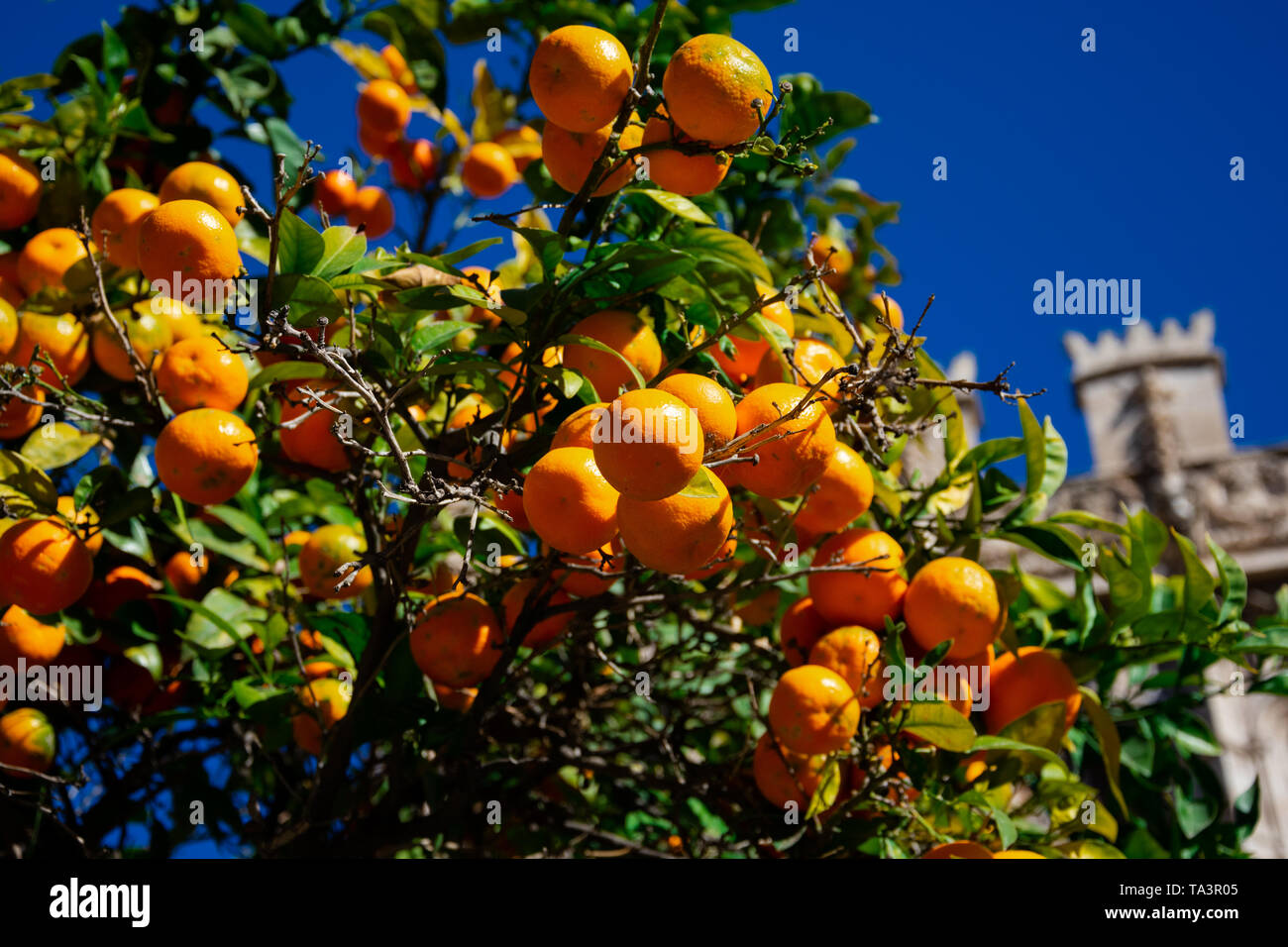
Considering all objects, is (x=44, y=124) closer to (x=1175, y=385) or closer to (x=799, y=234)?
(x=799, y=234)

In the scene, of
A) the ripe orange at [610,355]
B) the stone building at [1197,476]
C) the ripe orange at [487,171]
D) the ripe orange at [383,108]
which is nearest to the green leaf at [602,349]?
→ the ripe orange at [610,355]

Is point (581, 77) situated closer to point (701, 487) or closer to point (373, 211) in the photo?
point (701, 487)

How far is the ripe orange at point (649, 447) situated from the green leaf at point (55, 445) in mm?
699

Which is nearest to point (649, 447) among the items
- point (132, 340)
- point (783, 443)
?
point (783, 443)

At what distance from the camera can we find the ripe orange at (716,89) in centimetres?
71

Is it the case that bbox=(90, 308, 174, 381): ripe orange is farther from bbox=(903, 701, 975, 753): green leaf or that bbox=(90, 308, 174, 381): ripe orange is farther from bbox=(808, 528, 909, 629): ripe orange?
bbox=(903, 701, 975, 753): green leaf

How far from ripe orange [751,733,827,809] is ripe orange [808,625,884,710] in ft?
0.25

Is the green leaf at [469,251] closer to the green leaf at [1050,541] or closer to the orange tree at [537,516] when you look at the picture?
the orange tree at [537,516]

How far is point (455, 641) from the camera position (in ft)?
2.92

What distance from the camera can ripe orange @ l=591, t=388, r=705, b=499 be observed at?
60 cm

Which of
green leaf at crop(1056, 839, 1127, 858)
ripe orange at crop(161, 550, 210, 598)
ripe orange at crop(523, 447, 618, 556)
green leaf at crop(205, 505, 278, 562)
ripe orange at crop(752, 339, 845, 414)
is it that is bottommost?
green leaf at crop(1056, 839, 1127, 858)

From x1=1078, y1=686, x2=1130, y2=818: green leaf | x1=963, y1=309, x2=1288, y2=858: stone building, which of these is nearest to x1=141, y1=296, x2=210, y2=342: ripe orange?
x1=1078, y1=686, x2=1130, y2=818: green leaf

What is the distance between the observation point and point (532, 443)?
2.70ft
